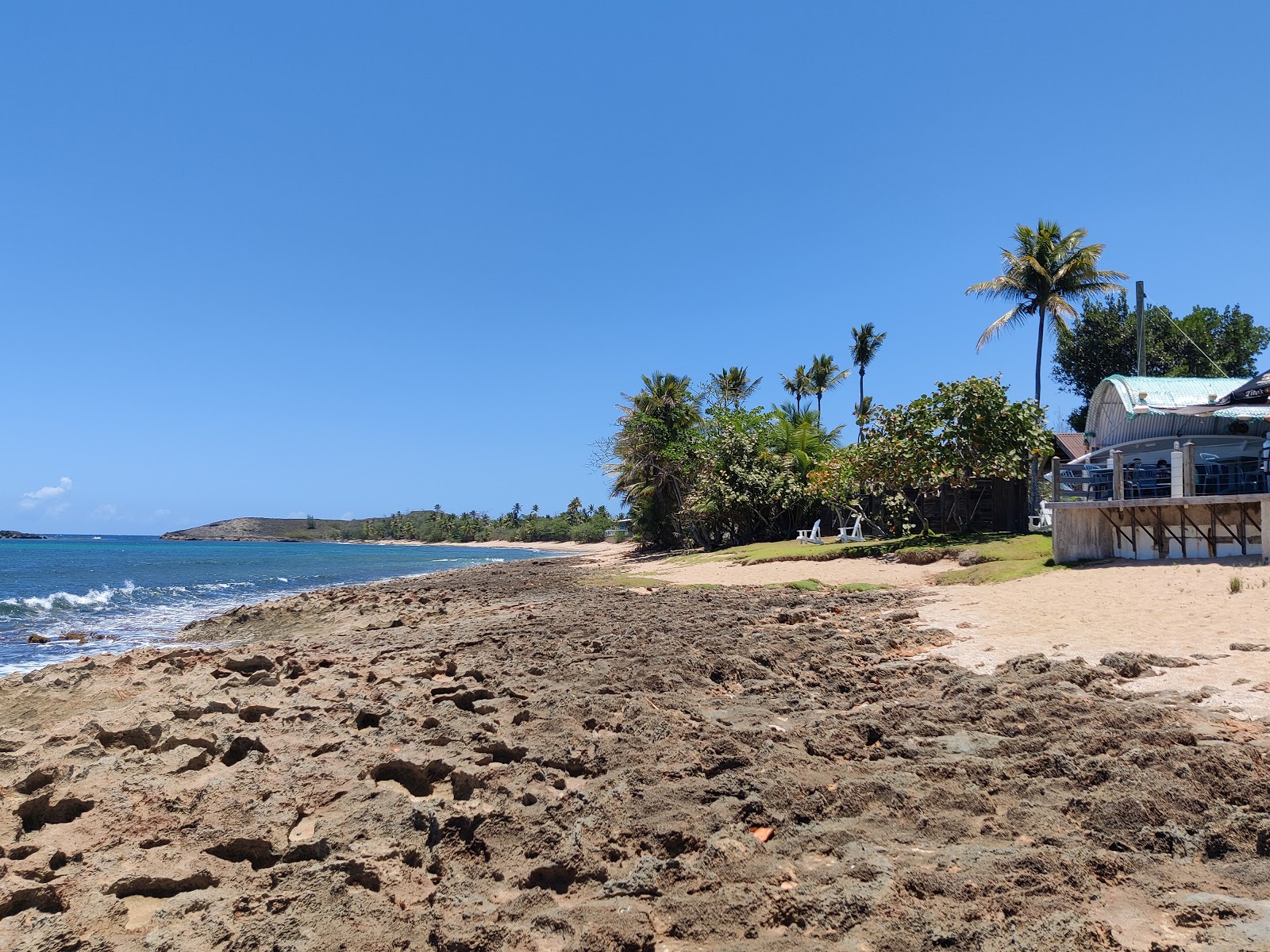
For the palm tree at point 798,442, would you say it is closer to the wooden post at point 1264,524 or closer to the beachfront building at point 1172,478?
the beachfront building at point 1172,478

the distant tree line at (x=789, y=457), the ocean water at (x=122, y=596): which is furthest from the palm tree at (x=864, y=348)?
the ocean water at (x=122, y=596)

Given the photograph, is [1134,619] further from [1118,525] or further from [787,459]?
[787,459]

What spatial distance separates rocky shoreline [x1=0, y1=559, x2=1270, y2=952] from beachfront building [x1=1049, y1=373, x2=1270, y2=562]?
31.0 ft

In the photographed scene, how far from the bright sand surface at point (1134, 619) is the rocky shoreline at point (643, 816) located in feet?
2.56

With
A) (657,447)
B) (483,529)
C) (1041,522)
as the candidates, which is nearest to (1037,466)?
(1041,522)

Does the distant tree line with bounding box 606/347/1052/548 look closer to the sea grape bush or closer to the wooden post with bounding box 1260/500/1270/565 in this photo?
the sea grape bush

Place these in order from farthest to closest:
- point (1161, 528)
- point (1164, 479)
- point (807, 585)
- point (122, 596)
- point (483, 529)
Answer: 1. point (483, 529)
2. point (122, 596)
3. point (807, 585)
4. point (1164, 479)
5. point (1161, 528)

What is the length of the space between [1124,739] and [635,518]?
137 feet

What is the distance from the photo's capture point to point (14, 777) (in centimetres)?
511

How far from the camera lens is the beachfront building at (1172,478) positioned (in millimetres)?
14227

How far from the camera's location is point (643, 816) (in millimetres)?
4484

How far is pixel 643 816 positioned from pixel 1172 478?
48.0 feet

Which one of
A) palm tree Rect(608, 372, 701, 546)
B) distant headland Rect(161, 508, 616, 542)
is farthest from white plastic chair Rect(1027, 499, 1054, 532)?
distant headland Rect(161, 508, 616, 542)

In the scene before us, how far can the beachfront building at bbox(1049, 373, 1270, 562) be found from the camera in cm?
1423
